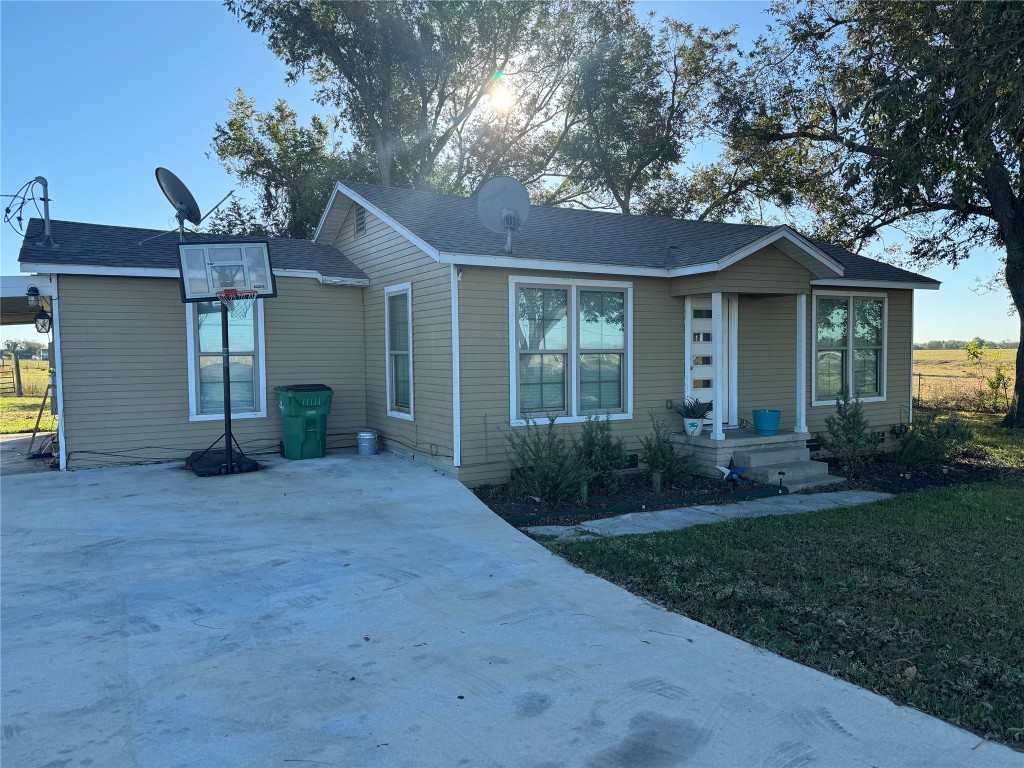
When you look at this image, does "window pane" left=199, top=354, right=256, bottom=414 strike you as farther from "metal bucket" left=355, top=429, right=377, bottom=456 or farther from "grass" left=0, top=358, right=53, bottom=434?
"grass" left=0, top=358, right=53, bottom=434

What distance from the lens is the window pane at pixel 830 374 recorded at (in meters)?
11.1

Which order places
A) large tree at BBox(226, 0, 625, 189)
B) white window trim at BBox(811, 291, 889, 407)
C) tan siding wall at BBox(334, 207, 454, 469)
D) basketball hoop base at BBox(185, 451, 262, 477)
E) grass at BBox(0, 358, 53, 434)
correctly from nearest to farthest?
tan siding wall at BBox(334, 207, 454, 469), basketball hoop base at BBox(185, 451, 262, 477), white window trim at BBox(811, 291, 889, 407), grass at BBox(0, 358, 53, 434), large tree at BBox(226, 0, 625, 189)

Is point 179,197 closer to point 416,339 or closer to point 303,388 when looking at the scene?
point 303,388

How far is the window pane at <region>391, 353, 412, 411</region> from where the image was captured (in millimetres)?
9508

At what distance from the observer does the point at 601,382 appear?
9.16 metres

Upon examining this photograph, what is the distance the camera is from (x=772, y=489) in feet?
27.9

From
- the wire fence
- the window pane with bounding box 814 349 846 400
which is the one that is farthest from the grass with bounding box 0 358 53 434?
the wire fence

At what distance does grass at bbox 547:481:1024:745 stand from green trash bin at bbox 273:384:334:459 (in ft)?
15.3

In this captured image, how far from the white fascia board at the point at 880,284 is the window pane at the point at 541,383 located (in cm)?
436

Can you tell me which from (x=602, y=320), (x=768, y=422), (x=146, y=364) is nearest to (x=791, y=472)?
(x=768, y=422)

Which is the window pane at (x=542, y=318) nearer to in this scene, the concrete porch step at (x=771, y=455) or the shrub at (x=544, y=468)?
the shrub at (x=544, y=468)

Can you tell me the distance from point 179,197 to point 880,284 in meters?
10.4

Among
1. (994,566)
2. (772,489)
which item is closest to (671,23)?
(772,489)

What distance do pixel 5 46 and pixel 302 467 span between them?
7.41 m
